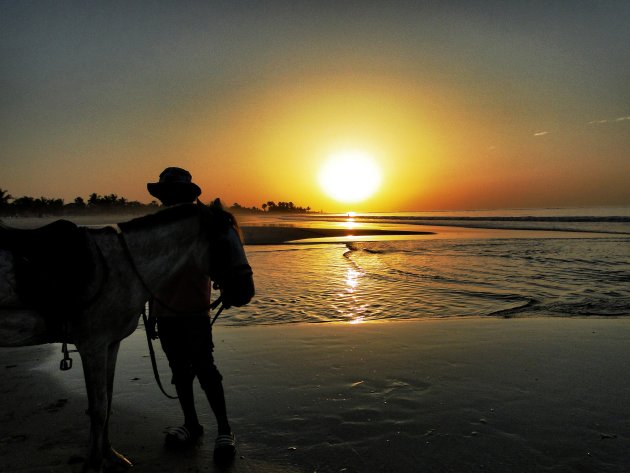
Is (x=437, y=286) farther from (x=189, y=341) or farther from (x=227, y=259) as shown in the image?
(x=227, y=259)

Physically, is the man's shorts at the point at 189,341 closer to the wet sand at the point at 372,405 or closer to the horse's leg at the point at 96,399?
the horse's leg at the point at 96,399

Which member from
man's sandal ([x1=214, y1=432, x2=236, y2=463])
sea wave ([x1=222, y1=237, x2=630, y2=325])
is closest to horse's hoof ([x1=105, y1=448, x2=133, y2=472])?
man's sandal ([x1=214, y1=432, x2=236, y2=463])

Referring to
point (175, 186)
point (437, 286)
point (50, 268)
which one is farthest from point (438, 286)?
point (50, 268)

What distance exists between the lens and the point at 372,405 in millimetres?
4328

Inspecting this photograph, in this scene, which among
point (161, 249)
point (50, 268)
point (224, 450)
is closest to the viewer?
point (50, 268)

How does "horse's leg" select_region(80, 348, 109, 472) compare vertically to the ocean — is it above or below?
above

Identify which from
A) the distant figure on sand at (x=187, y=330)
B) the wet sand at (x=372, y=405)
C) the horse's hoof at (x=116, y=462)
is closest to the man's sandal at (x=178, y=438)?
the distant figure on sand at (x=187, y=330)

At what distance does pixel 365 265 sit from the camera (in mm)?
16672

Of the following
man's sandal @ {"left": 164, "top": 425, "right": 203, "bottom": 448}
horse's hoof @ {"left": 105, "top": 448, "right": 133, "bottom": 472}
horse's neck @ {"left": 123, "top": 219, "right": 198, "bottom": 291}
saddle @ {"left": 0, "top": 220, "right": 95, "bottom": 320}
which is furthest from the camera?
man's sandal @ {"left": 164, "top": 425, "right": 203, "bottom": 448}

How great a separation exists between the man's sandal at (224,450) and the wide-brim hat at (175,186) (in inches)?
81.6

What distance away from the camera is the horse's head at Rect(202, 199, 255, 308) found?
3.06 meters

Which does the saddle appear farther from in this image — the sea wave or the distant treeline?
the distant treeline

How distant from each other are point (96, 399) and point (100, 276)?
35.0 inches

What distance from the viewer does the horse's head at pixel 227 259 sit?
306 centimetres
